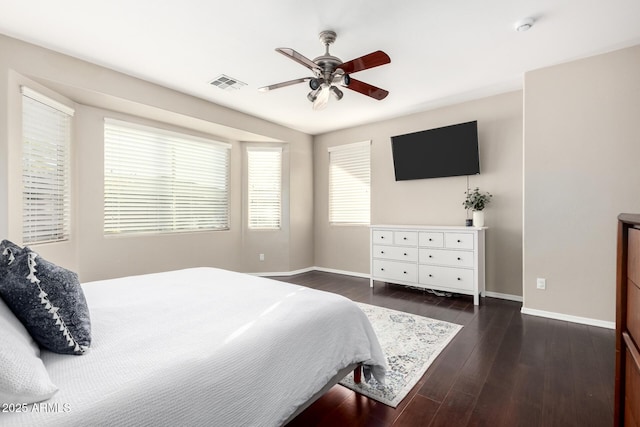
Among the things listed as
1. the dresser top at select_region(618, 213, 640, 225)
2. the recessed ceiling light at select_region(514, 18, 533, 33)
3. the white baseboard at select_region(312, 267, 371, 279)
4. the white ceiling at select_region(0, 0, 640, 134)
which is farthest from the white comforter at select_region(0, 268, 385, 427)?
the white baseboard at select_region(312, 267, 371, 279)

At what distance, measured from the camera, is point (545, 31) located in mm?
2455

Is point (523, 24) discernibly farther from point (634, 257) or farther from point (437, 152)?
point (634, 257)

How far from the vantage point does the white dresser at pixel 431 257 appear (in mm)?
3574

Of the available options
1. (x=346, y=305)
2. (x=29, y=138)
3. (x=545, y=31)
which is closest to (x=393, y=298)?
(x=346, y=305)

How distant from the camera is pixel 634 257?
102 centimetres

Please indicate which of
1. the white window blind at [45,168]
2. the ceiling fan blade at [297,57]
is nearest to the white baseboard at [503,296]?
the ceiling fan blade at [297,57]

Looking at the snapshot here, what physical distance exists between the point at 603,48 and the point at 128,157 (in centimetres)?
524

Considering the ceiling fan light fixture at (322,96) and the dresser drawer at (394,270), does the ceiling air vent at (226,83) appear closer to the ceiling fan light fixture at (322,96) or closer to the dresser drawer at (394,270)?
the ceiling fan light fixture at (322,96)

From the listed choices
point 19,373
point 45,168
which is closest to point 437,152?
point 19,373

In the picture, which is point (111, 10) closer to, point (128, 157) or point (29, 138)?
point (29, 138)

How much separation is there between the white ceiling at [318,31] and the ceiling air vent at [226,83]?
0.30 ft

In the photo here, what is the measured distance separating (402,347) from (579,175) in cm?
245

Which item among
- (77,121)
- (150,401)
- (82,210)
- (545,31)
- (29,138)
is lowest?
(150,401)

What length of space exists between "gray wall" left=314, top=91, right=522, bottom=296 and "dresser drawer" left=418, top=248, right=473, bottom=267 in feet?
1.69
